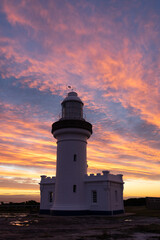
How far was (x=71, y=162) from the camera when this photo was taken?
2577 centimetres

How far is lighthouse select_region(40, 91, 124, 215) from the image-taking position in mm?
24609

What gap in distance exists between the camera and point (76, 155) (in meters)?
26.1

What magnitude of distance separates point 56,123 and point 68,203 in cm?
917

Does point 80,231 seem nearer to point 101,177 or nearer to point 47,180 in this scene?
point 101,177

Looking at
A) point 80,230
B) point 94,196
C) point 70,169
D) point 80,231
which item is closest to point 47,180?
point 70,169

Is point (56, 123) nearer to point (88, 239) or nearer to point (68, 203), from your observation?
point (68, 203)

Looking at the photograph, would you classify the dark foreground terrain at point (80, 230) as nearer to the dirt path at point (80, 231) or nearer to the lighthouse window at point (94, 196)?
the dirt path at point (80, 231)

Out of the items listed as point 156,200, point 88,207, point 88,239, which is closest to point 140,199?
point 156,200

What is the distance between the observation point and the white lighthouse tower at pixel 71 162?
24938mm

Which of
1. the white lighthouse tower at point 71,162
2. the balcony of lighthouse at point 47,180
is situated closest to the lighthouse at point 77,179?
the white lighthouse tower at point 71,162

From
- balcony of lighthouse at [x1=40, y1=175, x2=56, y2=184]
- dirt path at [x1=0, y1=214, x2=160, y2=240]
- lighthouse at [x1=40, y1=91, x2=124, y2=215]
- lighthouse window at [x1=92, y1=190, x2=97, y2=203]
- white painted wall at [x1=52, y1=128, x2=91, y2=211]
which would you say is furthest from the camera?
balcony of lighthouse at [x1=40, y1=175, x2=56, y2=184]

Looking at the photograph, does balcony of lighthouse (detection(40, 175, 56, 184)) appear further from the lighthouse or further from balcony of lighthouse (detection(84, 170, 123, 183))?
balcony of lighthouse (detection(84, 170, 123, 183))

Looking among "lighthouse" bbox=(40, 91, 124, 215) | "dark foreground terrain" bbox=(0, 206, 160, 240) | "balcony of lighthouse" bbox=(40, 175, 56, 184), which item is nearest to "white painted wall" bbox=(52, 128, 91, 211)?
"lighthouse" bbox=(40, 91, 124, 215)

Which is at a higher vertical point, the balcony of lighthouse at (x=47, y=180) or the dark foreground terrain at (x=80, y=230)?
the balcony of lighthouse at (x=47, y=180)
